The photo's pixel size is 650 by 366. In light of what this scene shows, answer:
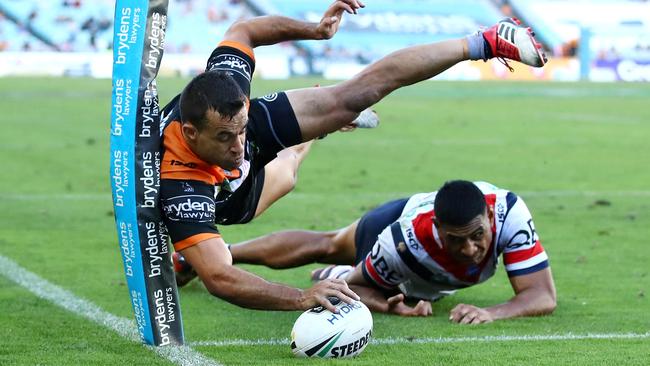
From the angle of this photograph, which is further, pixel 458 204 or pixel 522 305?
pixel 522 305

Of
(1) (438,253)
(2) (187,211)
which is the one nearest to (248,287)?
(2) (187,211)

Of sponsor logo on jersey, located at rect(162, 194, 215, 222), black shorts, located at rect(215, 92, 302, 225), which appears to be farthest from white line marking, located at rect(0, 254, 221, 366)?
black shorts, located at rect(215, 92, 302, 225)

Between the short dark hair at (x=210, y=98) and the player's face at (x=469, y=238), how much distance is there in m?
1.60

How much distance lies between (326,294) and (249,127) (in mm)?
1569

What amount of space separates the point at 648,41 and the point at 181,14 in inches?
938

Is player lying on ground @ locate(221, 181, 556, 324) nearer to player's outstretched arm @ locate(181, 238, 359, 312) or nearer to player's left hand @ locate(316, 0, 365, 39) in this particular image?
player's outstretched arm @ locate(181, 238, 359, 312)

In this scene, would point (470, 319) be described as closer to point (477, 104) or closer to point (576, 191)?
point (576, 191)

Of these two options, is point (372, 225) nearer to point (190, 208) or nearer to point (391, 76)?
point (391, 76)

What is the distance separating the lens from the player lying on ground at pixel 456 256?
7266 millimetres

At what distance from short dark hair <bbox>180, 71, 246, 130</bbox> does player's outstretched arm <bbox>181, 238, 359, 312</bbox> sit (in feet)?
2.30

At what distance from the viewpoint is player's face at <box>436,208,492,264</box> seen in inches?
284

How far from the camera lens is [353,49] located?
59.2 meters

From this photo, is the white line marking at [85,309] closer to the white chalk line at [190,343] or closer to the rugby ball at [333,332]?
the white chalk line at [190,343]

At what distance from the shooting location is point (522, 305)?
7621mm
